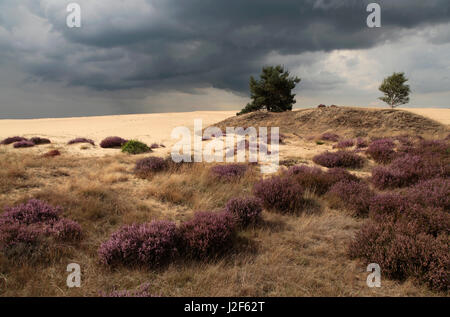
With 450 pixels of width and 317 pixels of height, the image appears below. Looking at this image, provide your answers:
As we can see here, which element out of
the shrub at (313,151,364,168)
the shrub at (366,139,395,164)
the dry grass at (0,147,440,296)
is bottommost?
the dry grass at (0,147,440,296)

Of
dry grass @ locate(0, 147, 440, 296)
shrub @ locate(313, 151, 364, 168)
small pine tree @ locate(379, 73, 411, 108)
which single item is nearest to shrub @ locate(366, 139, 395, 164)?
shrub @ locate(313, 151, 364, 168)

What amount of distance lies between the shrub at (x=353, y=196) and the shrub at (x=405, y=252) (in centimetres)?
133

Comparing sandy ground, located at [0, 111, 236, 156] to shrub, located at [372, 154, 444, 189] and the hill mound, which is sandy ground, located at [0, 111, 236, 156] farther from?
shrub, located at [372, 154, 444, 189]

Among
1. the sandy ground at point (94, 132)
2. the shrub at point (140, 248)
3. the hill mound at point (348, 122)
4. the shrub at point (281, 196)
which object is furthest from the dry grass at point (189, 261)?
the hill mound at point (348, 122)

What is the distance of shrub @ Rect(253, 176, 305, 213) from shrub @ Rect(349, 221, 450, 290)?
5.75 ft

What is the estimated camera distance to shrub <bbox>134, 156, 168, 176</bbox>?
813cm

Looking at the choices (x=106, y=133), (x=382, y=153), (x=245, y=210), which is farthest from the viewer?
(x=106, y=133)

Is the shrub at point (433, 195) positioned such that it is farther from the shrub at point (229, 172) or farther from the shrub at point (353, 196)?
the shrub at point (229, 172)

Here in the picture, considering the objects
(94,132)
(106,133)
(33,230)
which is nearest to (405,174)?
(33,230)

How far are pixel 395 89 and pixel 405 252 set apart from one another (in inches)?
1893

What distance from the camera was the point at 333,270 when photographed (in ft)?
12.0

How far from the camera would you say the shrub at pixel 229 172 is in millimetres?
7758

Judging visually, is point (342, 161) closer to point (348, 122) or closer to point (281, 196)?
point (281, 196)

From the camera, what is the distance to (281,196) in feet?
19.3
